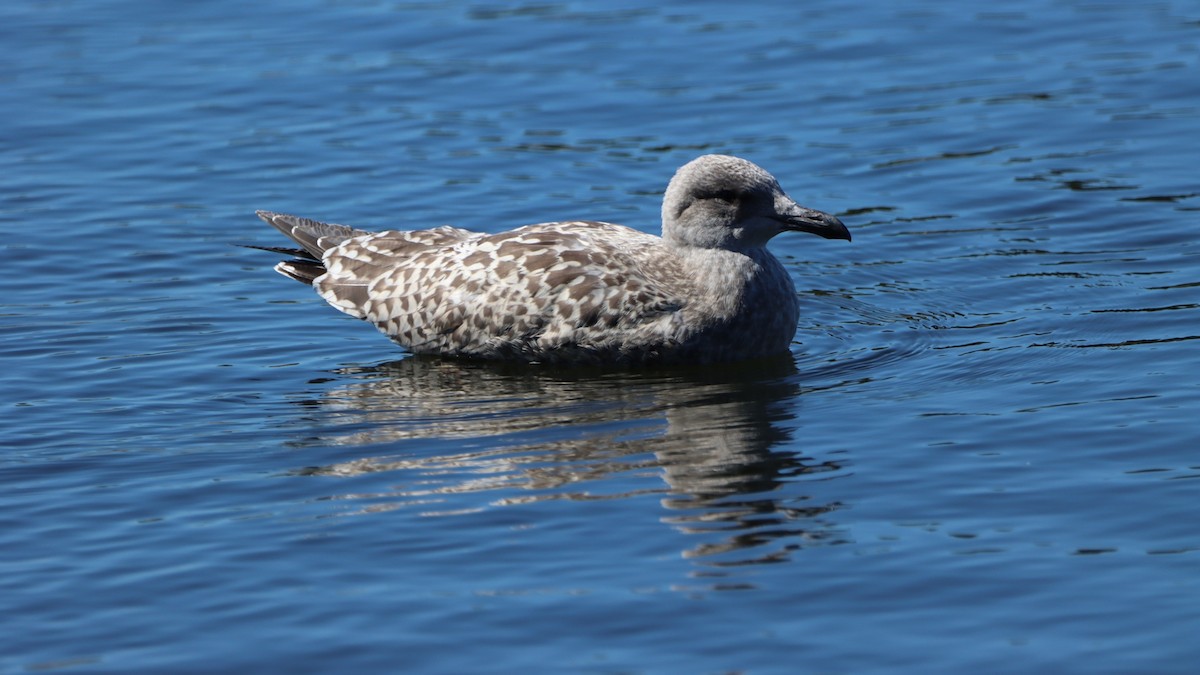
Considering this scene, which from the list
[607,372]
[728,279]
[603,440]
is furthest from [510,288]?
[603,440]

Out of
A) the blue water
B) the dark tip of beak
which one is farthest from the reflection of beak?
the blue water

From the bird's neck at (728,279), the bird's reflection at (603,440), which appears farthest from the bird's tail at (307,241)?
the bird's neck at (728,279)

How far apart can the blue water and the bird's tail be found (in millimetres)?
383

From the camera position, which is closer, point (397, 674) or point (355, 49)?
point (397, 674)

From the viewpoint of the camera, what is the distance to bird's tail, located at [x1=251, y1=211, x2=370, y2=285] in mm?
11930

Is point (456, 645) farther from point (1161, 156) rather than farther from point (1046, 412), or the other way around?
point (1161, 156)

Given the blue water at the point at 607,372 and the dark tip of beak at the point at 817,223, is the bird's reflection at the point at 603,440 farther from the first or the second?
the dark tip of beak at the point at 817,223

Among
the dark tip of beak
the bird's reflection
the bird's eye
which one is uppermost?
the bird's eye

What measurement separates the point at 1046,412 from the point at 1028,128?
612 centimetres

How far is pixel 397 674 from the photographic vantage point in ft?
23.2

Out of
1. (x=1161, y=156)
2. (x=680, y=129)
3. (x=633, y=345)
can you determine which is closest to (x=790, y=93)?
(x=680, y=129)

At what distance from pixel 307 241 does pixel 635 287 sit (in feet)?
7.97

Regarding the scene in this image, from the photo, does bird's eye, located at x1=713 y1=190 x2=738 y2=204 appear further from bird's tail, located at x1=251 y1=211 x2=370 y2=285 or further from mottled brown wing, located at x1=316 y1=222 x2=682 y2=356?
bird's tail, located at x1=251 y1=211 x2=370 y2=285

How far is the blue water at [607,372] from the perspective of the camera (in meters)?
7.50
